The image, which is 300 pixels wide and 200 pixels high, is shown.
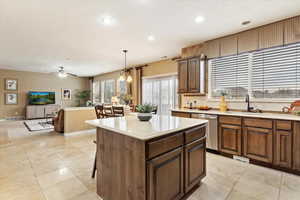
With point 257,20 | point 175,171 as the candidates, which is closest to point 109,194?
point 175,171

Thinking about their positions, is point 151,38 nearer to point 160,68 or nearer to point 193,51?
point 193,51

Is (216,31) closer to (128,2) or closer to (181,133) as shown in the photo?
(128,2)

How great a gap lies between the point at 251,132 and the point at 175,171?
1971 millimetres

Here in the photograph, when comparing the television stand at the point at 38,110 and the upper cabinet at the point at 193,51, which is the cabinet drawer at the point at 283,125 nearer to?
the upper cabinet at the point at 193,51

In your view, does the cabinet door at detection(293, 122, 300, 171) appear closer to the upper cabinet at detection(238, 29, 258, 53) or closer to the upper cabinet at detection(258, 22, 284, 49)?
the upper cabinet at detection(258, 22, 284, 49)

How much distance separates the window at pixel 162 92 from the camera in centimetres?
578

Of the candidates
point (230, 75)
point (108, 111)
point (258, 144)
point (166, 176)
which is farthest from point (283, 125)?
point (108, 111)

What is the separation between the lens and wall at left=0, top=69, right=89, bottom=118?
816 centimetres

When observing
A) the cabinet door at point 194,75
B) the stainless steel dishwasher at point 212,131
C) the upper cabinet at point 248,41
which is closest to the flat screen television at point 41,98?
the cabinet door at point 194,75

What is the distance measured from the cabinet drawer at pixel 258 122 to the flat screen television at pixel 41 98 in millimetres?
9999

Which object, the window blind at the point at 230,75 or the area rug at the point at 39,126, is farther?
the area rug at the point at 39,126

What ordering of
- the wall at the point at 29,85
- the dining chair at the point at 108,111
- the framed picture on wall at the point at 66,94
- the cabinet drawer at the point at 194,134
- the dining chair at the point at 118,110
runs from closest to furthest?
the cabinet drawer at the point at 194,134, the dining chair at the point at 118,110, the dining chair at the point at 108,111, the wall at the point at 29,85, the framed picture on wall at the point at 66,94

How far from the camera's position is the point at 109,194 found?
70.7 inches

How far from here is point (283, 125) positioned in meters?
2.53
